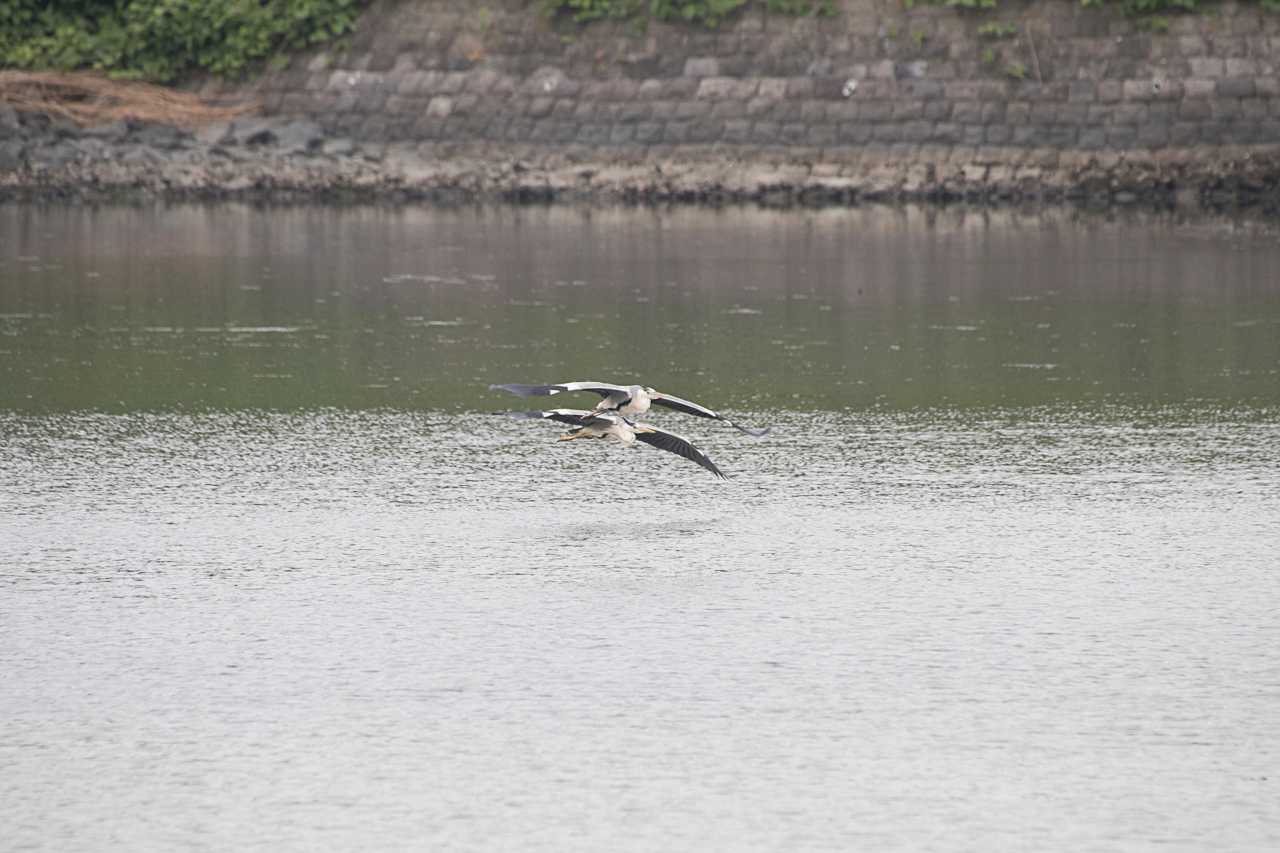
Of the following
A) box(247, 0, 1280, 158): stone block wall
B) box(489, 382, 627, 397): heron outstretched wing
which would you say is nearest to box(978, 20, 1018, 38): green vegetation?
box(247, 0, 1280, 158): stone block wall

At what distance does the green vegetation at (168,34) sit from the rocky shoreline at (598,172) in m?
2.19

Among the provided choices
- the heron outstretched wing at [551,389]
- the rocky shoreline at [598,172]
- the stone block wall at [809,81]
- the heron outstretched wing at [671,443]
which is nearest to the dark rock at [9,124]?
the rocky shoreline at [598,172]

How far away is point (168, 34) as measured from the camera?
33344 mm

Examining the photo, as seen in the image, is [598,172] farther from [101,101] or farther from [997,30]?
[101,101]

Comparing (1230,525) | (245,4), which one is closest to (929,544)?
(1230,525)

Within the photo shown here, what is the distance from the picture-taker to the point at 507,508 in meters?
8.88

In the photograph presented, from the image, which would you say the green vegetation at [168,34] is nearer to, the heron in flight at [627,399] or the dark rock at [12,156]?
the dark rock at [12,156]

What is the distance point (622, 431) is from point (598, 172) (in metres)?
22.1

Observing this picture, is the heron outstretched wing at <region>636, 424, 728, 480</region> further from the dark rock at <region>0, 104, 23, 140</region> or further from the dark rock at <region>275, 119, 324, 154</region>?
the dark rock at <region>0, 104, 23, 140</region>

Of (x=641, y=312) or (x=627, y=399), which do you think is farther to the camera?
(x=641, y=312)

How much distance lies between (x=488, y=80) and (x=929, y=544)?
2464cm

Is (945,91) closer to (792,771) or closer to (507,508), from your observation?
(507,508)

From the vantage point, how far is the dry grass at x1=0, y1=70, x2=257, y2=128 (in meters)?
32.5

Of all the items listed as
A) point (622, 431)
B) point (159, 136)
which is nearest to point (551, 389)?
point (622, 431)
